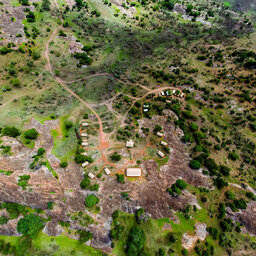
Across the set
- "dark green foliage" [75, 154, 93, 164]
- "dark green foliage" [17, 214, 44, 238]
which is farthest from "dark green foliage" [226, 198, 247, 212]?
"dark green foliage" [17, 214, 44, 238]

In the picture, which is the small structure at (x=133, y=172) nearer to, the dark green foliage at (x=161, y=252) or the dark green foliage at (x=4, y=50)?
the dark green foliage at (x=161, y=252)

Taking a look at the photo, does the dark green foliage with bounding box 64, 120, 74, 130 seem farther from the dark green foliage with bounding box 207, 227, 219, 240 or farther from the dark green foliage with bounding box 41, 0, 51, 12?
the dark green foliage with bounding box 41, 0, 51, 12

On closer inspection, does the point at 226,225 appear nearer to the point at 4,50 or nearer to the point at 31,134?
the point at 31,134

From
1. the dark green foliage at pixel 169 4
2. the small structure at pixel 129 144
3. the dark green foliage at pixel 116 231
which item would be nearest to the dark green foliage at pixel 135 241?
the dark green foliage at pixel 116 231

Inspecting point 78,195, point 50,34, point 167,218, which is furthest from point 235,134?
point 50,34

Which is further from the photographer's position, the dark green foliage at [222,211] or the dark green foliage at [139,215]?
the dark green foliage at [222,211]

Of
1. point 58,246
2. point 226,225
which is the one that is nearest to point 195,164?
point 226,225

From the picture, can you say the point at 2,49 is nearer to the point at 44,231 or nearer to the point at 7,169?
the point at 7,169
